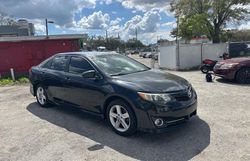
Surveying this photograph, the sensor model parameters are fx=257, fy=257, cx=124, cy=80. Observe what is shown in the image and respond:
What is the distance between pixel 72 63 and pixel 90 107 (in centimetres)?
123

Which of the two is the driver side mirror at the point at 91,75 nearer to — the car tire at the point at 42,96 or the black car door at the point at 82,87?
the black car door at the point at 82,87

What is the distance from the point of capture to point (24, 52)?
54.7 ft

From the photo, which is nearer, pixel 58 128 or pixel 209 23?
pixel 58 128

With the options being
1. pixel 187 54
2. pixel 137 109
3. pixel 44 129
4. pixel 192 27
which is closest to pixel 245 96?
pixel 137 109

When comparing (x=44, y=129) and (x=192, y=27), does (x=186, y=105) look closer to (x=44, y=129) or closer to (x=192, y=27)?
(x=44, y=129)

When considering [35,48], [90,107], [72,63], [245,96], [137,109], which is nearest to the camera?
[137,109]

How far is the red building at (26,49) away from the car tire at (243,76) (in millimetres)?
11632

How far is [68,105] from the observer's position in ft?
19.4

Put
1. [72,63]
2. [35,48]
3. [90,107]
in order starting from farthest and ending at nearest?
[35,48]
[72,63]
[90,107]

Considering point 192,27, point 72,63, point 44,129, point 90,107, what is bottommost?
point 44,129

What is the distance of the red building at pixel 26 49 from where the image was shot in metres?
16.2

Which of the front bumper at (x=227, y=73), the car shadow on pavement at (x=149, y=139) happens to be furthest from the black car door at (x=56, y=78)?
the front bumper at (x=227, y=73)

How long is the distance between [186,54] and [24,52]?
1060cm

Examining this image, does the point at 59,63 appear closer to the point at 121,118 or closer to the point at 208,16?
the point at 121,118
